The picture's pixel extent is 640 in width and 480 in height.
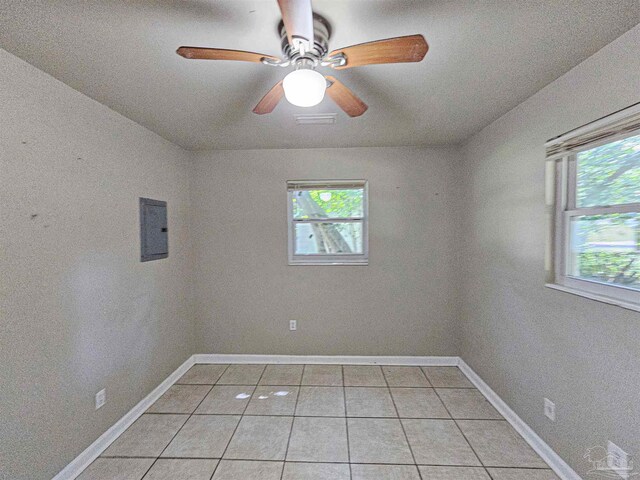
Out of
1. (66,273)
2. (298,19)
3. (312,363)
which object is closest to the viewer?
(298,19)

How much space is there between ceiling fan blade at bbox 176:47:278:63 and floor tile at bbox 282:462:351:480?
223 cm

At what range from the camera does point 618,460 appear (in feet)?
4.64

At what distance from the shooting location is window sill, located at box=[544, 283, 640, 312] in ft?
4.46

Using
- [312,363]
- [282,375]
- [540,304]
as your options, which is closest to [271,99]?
[540,304]

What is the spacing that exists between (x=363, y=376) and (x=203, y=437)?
1.54 m

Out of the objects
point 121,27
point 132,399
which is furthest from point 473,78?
point 132,399

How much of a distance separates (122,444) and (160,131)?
2.42 metres

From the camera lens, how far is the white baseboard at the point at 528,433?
1733 millimetres

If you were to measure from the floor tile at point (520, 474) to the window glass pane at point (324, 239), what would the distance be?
208 cm

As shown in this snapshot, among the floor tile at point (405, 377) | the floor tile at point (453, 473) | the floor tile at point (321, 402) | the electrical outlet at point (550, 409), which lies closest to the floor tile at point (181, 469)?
the floor tile at point (321, 402)

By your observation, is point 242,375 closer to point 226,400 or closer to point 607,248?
point 226,400

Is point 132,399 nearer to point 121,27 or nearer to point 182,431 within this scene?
point 182,431

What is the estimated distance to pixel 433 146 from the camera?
10.3 ft

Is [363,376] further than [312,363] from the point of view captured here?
No
